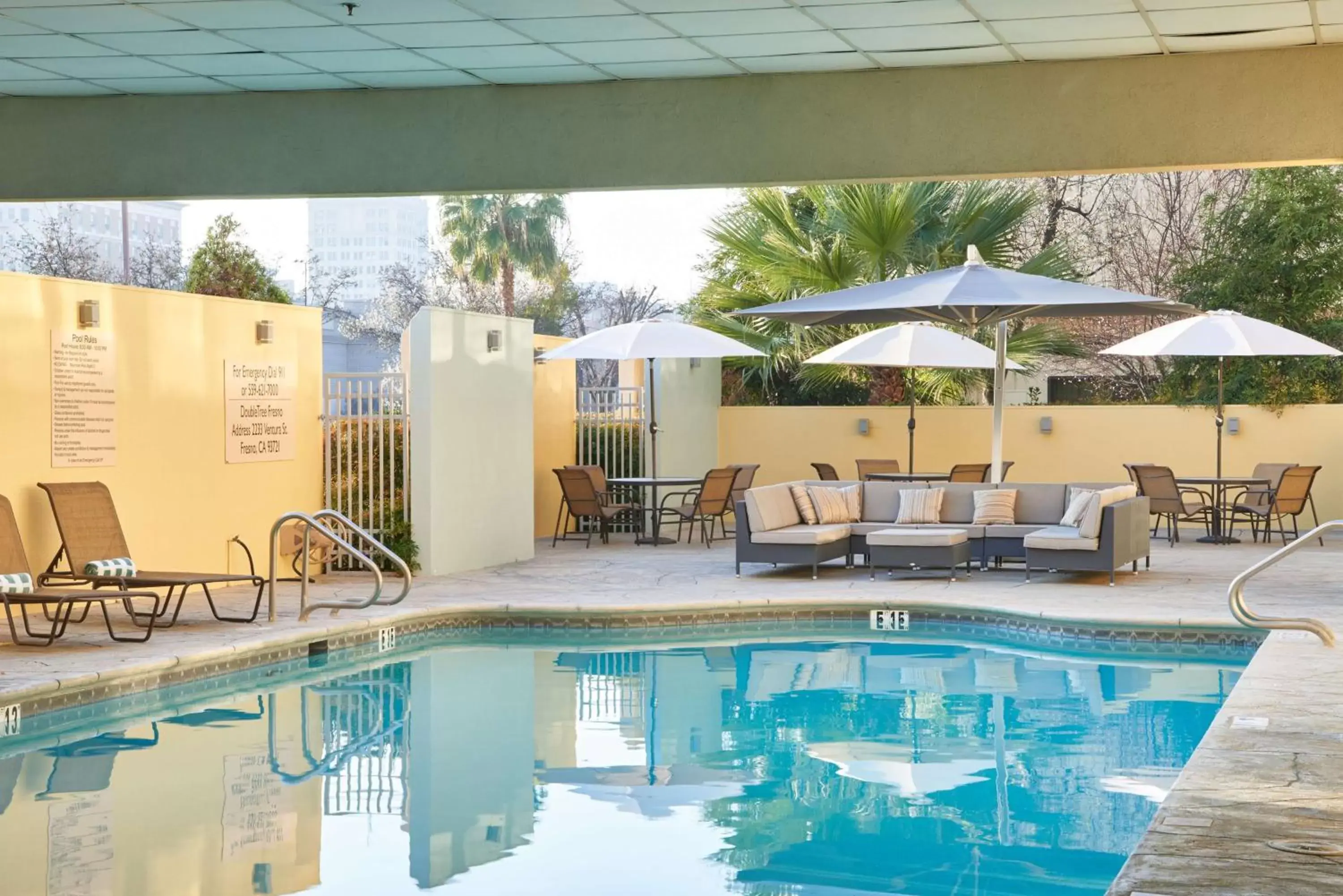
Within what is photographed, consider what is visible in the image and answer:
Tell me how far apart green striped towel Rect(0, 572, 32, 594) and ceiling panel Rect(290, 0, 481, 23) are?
392 cm

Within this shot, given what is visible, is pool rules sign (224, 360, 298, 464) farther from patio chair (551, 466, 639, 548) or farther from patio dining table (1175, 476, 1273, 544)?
patio dining table (1175, 476, 1273, 544)

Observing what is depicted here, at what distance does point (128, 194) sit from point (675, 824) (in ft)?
16.3

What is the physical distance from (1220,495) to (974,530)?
14.5 ft

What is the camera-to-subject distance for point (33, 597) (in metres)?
8.46

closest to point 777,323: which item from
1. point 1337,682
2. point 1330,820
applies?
point 1337,682

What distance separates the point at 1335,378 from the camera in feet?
61.9

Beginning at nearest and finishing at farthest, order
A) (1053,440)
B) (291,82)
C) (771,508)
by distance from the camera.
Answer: (291,82), (771,508), (1053,440)

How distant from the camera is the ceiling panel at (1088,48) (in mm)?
7156

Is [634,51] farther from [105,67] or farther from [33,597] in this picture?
[33,597]

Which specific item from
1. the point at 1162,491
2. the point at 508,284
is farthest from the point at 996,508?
the point at 508,284

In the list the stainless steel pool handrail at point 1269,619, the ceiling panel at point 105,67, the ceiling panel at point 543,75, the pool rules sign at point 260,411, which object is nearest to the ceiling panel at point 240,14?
the ceiling panel at point 105,67

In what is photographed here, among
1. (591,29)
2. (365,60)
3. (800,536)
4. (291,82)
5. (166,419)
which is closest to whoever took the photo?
(591,29)

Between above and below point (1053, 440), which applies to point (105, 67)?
above

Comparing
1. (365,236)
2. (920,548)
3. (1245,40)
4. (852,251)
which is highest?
(365,236)
